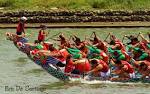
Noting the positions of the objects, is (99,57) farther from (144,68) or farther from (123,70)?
(144,68)

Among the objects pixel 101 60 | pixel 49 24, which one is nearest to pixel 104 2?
pixel 49 24

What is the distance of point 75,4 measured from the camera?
5206 cm

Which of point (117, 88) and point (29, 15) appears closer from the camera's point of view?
point (117, 88)

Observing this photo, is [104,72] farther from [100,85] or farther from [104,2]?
[104,2]

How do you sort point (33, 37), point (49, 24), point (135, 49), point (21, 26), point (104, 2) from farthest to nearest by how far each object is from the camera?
1. point (104, 2)
2. point (49, 24)
3. point (33, 37)
4. point (21, 26)
5. point (135, 49)

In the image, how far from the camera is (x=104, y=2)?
51562mm

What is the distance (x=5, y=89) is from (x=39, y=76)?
383 cm

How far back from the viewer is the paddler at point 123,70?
2342cm

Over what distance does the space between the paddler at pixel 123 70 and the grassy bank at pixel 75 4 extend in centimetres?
2688

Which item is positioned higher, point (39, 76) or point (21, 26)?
point (21, 26)

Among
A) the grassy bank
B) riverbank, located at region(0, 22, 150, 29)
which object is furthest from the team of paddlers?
the grassy bank

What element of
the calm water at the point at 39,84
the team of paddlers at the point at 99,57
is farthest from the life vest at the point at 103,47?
the calm water at the point at 39,84

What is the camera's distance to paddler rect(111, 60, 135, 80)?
23422 mm

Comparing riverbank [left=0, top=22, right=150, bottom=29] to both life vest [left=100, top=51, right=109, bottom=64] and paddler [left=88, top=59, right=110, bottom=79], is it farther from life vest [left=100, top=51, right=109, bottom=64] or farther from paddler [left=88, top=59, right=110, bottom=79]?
paddler [left=88, top=59, right=110, bottom=79]
